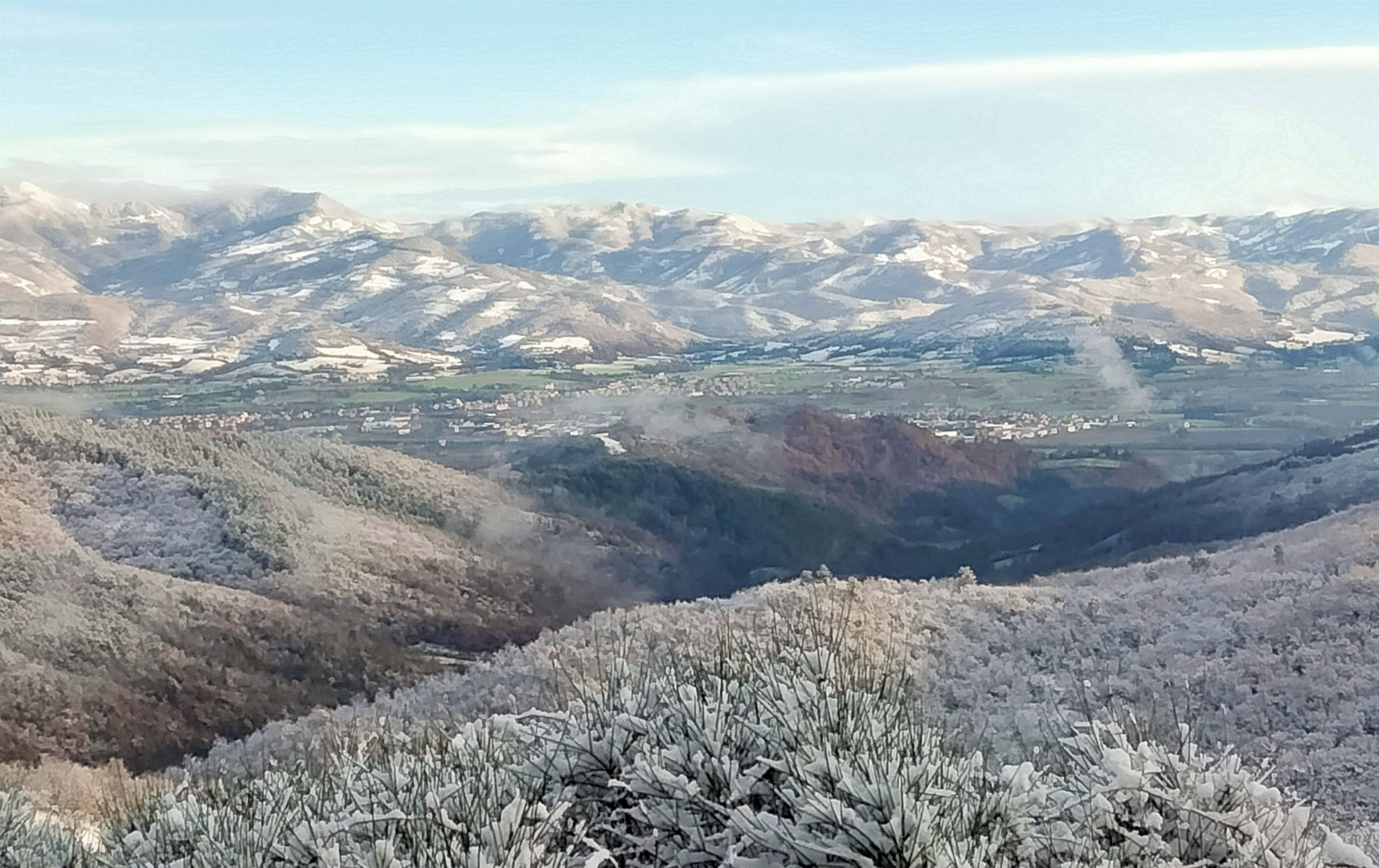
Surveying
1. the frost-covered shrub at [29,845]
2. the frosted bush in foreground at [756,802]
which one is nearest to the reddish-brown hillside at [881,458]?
the frost-covered shrub at [29,845]

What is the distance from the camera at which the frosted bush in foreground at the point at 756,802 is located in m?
5.01

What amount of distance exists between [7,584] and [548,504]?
104ft

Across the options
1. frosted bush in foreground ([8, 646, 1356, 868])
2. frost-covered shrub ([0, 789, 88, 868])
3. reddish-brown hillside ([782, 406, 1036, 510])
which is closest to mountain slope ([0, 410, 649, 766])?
frost-covered shrub ([0, 789, 88, 868])

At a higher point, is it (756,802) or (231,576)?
(756,802)

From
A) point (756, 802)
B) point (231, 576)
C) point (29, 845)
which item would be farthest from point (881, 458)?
point (756, 802)

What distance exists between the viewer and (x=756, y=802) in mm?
5684

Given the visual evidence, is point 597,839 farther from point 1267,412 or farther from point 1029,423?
point 1267,412

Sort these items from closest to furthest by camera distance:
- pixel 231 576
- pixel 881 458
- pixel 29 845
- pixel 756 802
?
1. pixel 756 802
2. pixel 29 845
3. pixel 231 576
4. pixel 881 458

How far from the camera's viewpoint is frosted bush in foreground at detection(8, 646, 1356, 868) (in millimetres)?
5008

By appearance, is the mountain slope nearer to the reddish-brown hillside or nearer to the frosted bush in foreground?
the frosted bush in foreground

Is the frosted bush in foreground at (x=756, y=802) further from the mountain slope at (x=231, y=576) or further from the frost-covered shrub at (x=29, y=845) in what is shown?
the mountain slope at (x=231, y=576)

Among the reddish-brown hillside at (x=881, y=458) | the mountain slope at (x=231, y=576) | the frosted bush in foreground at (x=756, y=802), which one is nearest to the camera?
the frosted bush in foreground at (x=756, y=802)

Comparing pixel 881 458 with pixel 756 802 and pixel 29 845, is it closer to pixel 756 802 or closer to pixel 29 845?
pixel 29 845

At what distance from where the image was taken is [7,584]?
36.0 meters
